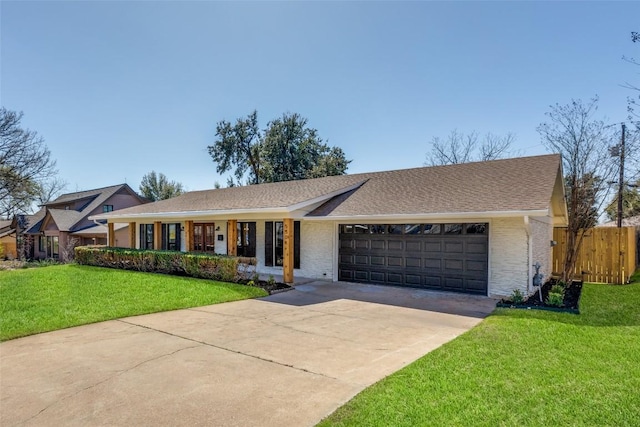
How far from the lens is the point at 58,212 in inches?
1184

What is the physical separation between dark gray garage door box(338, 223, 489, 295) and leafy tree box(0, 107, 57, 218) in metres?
25.6

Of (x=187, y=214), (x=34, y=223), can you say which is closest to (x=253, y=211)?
(x=187, y=214)

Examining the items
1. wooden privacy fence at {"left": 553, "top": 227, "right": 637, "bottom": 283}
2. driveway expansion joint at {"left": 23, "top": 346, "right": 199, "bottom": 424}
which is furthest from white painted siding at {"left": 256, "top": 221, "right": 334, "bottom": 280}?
wooden privacy fence at {"left": 553, "top": 227, "right": 637, "bottom": 283}

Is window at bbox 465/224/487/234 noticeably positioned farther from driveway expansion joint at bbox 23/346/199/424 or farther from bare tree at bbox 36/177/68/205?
bare tree at bbox 36/177/68/205

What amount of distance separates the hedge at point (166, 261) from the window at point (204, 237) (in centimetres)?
300

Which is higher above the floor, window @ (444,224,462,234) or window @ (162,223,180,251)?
window @ (444,224,462,234)

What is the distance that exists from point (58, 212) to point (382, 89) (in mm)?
28761

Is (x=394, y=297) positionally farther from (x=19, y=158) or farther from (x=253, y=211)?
(x=19, y=158)

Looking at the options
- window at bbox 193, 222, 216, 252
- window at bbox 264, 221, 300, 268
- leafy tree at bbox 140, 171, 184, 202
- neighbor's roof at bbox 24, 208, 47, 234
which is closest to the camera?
window at bbox 264, 221, 300, 268

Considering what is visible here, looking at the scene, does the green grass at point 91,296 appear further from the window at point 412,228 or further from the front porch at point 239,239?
the window at point 412,228

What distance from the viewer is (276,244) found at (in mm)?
14219

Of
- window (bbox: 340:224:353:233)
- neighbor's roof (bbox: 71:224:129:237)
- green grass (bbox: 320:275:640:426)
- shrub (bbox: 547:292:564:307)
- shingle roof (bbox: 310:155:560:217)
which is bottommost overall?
shrub (bbox: 547:292:564:307)

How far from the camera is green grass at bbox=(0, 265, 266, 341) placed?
291 inches

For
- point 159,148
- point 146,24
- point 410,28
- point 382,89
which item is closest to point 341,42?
point 410,28
